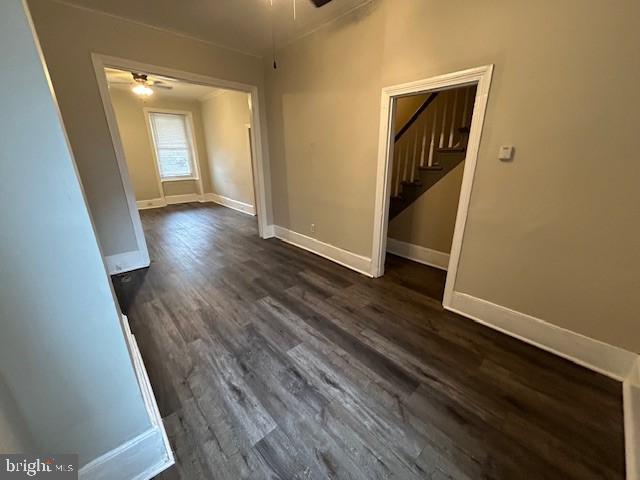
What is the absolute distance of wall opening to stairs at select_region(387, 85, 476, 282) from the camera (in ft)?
9.93

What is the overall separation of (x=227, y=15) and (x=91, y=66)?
1488mm

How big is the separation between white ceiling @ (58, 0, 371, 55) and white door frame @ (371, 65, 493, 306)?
101cm

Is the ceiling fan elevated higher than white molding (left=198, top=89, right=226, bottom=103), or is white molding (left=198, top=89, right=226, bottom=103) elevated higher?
white molding (left=198, top=89, right=226, bottom=103)

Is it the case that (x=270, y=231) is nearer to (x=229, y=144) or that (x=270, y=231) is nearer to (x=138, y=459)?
(x=229, y=144)

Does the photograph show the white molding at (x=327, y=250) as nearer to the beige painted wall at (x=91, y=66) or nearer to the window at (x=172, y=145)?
the beige painted wall at (x=91, y=66)

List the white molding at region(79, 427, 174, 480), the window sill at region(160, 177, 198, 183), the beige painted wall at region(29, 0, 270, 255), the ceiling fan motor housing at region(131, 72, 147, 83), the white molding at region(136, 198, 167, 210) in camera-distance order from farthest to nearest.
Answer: the window sill at region(160, 177, 198, 183) < the white molding at region(136, 198, 167, 210) < the ceiling fan motor housing at region(131, 72, 147, 83) < the beige painted wall at region(29, 0, 270, 255) < the white molding at region(79, 427, 174, 480)

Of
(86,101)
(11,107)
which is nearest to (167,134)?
(86,101)

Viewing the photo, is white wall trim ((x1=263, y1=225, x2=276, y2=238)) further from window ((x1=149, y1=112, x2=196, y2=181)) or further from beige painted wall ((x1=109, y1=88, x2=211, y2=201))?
window ((x1=149, y1=112, x2=196, y2=181))

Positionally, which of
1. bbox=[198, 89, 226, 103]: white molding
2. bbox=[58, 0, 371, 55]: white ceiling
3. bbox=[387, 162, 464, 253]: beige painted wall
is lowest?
bbox=[387, 162, 464, 253]: beige painted wall

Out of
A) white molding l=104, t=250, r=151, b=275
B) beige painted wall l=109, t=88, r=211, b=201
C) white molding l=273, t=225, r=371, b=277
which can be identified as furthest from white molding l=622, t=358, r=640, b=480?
beige painted wall l=109, t=88, r=211, b=201

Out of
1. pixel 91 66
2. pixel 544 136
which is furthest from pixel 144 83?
pixel 544 136

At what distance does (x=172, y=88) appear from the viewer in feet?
17.7

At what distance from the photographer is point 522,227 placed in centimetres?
190

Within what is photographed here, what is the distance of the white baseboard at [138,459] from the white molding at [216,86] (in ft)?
8.96
